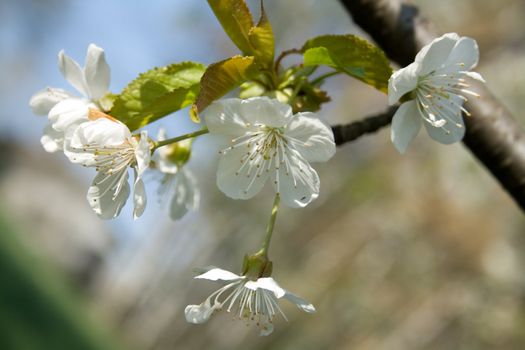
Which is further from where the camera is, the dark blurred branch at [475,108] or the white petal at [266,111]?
the dark blurred branch at [475,108]

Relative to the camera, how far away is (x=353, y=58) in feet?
2.50

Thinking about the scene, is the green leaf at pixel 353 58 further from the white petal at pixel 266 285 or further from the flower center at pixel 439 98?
the white petal at pixel 266 285

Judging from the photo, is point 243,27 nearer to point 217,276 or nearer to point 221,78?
point 221,78

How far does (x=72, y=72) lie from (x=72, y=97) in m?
0.04

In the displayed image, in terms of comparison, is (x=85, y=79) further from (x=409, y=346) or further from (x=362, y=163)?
(x=362, y=163)

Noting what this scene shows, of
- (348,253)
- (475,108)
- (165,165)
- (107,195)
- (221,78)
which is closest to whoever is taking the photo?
(221,78)

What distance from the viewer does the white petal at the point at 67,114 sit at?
2.61 feet

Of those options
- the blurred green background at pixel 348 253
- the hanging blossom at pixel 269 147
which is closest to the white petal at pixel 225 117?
the hanging blossom at pixel 269 147

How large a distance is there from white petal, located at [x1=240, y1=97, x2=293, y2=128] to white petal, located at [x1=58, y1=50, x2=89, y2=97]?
310 mm

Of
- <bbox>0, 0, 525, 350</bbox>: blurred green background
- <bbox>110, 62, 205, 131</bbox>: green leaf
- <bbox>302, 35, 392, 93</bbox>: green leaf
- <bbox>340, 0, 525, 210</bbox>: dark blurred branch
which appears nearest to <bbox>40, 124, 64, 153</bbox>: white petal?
<bbox>110, 62, 205, 131</bbox>: green leaf

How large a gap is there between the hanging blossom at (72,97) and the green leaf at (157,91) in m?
0.07

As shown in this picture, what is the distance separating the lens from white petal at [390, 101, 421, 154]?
0.76 m

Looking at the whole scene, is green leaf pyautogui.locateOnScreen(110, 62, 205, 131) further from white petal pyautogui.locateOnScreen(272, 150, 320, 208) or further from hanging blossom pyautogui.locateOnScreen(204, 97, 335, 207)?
white petal pyautogui.locateOnScreen(272, 150, 320, 208)

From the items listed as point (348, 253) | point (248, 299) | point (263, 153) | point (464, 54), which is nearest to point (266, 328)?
point (248, 299)
